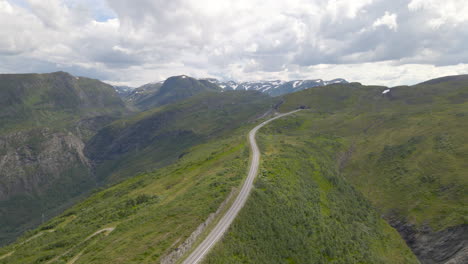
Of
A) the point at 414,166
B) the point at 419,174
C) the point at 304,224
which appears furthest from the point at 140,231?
the point at 414,166

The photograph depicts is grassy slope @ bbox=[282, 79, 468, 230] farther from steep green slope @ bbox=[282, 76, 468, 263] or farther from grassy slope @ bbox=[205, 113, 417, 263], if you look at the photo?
grassy slope @ bbox=[205, 113, 417, 263]

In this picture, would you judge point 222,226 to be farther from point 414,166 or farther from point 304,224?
point 414,166

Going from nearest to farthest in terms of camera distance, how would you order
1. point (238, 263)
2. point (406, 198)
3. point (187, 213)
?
point (238, 263), point (187, 213), point (406, 198)

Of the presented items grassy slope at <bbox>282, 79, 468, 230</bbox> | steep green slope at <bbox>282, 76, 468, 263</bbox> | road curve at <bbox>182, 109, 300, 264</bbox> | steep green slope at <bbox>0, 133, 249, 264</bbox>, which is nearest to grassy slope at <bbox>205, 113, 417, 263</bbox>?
road curve at <bbox>182, 109, 300, 264</bbox>

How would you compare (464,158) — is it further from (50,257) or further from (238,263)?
(50,257)

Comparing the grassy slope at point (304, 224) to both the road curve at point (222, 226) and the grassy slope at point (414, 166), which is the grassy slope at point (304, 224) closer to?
the road curve at point (222, 226)

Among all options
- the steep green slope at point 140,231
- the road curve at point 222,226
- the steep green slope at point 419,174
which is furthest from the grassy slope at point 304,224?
the steep green slope at point 419,174

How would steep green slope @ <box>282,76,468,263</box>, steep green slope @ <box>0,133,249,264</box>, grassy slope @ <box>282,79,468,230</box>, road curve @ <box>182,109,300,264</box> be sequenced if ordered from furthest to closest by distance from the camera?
grassy slope @ <box>282,79,468,230</box>, steep green slope @ <box>282,76,468,263</box>, steep green slope @ <box>0,133,249,264</box>, road curve @ <box>182,109,300,264</box>

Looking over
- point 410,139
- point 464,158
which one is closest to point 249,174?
point 464,158
